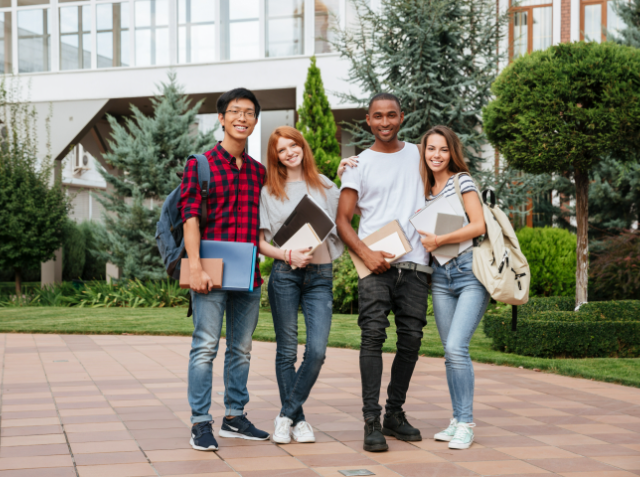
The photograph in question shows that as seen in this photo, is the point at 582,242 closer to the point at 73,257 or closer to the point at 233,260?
the point at 233,260

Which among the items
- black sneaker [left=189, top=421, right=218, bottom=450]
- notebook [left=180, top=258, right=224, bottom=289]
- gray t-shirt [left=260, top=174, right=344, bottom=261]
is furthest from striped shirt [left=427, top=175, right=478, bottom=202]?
black sneaker [left=189, top=421, right=218, bottom=450]

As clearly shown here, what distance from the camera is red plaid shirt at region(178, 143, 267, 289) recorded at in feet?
12.4

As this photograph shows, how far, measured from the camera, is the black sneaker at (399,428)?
4.03 meters

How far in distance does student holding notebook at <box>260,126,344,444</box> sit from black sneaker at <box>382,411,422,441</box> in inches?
18.6

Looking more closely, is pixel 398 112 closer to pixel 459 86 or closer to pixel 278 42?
pixel 459 86

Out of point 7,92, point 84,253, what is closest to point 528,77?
point 7,92

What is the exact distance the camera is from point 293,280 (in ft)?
12.8

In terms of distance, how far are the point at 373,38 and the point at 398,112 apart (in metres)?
9.66

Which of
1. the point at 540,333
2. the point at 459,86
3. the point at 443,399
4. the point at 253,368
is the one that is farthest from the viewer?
the point at 459,86

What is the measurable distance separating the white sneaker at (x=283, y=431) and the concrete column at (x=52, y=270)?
16.4 metres

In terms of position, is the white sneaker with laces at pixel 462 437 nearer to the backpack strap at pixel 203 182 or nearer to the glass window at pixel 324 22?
the backpack strap at pixel 203 182

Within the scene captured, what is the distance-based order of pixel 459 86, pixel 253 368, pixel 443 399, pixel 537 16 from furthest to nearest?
pixel 537 16 → pixel 459 86 → pixel 253 368 → pixel 443 399

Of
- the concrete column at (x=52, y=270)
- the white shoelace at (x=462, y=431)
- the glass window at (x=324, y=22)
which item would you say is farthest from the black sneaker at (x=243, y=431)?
the concrete column at (x=52, y=270)

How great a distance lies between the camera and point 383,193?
3.98m
